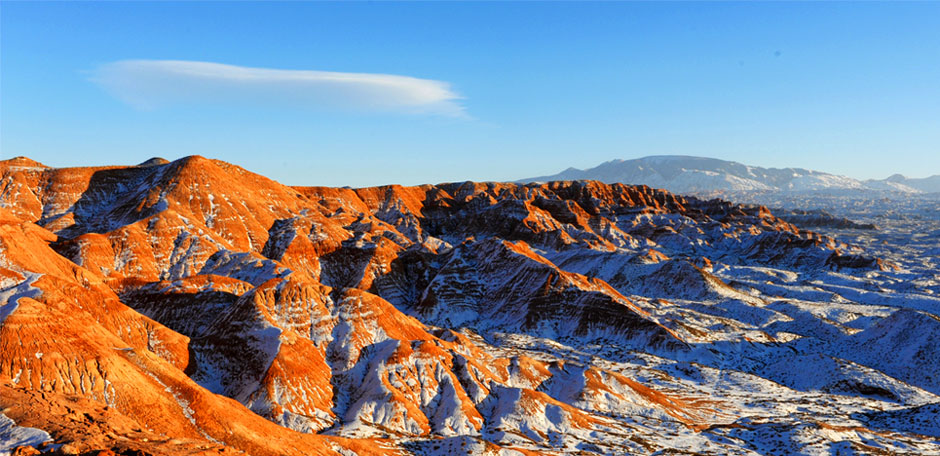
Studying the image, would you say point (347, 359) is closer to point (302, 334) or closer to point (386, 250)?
point (302, 334)

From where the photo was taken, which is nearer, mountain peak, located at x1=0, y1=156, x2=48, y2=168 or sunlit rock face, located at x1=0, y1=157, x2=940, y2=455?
sunlit rock face, located at x1=0, y1=157, x2=940, y2=455

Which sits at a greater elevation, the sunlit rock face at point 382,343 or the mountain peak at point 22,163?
the mountain peak at point 22,163

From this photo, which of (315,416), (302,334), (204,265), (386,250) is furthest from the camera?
(386,250)

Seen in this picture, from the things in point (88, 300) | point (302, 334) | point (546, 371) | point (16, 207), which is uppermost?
point (16, 207)

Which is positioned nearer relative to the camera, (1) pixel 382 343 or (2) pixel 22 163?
(1) pixel 382 343

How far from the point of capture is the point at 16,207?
6501 inches

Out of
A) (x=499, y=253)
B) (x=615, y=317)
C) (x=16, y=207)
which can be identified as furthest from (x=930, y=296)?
(x=16, y=207)

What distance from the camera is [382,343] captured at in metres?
84.9

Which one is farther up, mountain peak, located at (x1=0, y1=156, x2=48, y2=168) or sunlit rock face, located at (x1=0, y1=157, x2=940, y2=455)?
mountain peak, located at (x1=0, y1=156, x2=48, y2=168)

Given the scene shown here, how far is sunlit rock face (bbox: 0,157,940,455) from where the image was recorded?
178ft

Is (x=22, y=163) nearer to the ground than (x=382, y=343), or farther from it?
farther from it

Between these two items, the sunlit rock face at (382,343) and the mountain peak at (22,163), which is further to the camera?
the mountain peak at (22,163)

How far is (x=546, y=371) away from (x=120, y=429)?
6630 cm

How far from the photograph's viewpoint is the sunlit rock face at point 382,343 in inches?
2137
